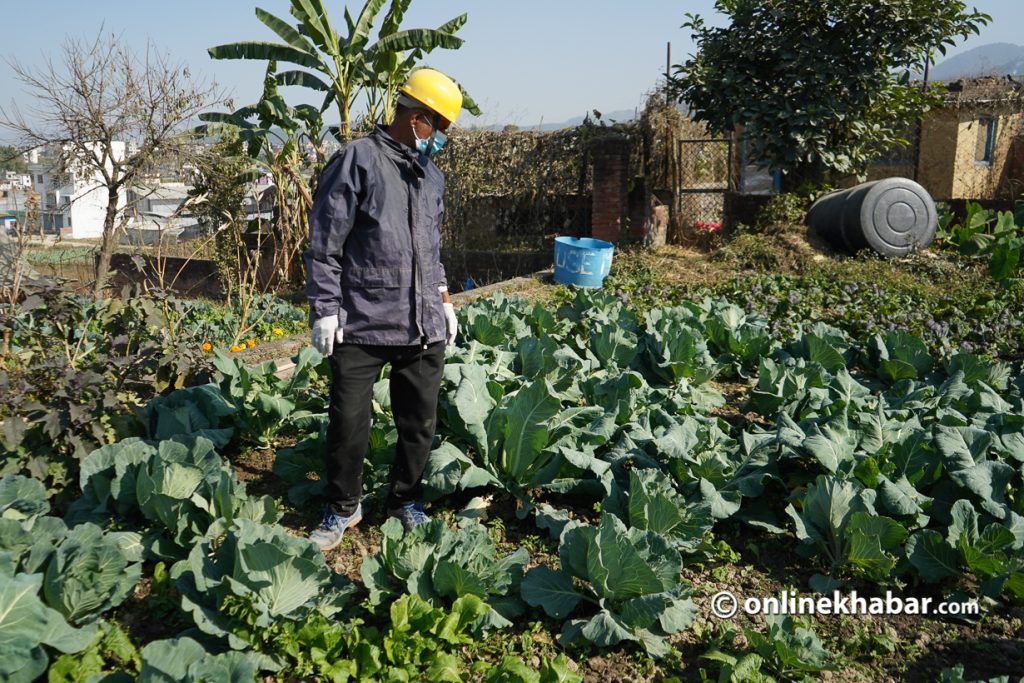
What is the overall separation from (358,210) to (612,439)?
1.89 m

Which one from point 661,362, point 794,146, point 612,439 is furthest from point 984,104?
point 612,439

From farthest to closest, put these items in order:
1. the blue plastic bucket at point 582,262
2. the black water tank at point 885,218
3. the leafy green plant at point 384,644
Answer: the black water tank at point 885,218 → the blue plastic bucket at point 582,262 → the leafy green plant at point 384,644

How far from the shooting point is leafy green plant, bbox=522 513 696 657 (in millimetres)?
2678

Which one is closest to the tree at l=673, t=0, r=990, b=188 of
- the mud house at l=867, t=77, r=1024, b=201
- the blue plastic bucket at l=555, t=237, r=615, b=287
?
the blue plastic bucket at l=555, t=237, r=615, b=287

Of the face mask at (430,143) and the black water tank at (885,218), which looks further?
the black water tank at (885,218)

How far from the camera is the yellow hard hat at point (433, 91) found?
125 inches

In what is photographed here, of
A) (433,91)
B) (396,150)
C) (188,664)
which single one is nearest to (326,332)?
(396,150)

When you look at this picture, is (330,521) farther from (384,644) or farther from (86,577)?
(86,577)

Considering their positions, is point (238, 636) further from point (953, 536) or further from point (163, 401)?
point (953, 536)

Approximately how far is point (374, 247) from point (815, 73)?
10292mm

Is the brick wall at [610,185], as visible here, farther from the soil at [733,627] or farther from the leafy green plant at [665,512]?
the leafy green plant at [665,512]

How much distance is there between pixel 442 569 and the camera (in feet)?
9.01

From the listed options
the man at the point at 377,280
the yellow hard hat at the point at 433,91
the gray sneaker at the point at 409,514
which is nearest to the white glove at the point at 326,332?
the man at the point at 377,280

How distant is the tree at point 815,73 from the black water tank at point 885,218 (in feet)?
4.09
